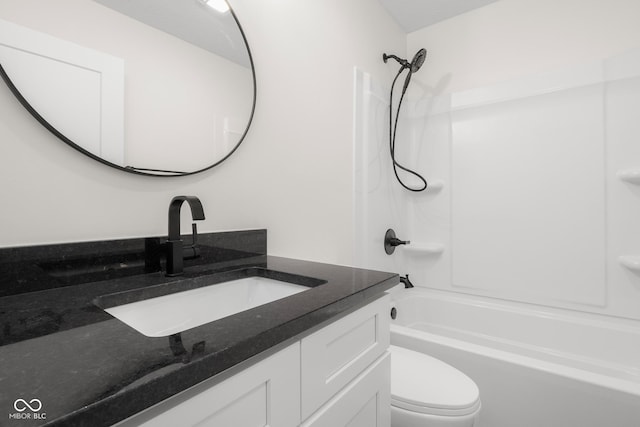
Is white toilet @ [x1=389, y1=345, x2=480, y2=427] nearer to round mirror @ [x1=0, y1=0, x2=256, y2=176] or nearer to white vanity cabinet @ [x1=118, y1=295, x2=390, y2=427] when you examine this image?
white vanity cabinet @ [x1=118, y1=295, x2=390, y2=427]

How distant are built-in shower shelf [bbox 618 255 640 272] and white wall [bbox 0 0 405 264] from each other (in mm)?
1448

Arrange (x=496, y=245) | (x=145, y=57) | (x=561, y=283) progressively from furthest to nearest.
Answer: (x=496, y=245) → (x=561, y=283) → (x=145, y=57)

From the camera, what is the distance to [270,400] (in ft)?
1.64

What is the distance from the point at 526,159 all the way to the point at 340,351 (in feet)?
6.16

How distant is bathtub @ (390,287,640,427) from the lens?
3.55ft

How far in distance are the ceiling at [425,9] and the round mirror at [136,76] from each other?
1450mm

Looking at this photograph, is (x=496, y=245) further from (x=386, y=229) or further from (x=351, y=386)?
(x=351, y=386)

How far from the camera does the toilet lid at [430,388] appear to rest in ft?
3.31

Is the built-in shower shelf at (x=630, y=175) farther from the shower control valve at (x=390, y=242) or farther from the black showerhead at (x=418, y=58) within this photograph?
the black showerhead at (x=418, y=58)

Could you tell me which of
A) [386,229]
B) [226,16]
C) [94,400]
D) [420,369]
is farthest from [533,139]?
[94,400]

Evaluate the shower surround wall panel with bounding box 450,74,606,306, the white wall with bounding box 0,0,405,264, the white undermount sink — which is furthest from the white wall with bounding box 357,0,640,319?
the white undermount sink

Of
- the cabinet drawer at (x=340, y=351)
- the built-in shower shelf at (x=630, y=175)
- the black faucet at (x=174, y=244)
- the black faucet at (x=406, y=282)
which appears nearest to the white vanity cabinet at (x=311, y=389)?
the cabinet drawer at (x=340, y=351)

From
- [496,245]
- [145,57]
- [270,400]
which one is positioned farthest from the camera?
[496,245]

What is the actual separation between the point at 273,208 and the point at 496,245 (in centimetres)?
157
